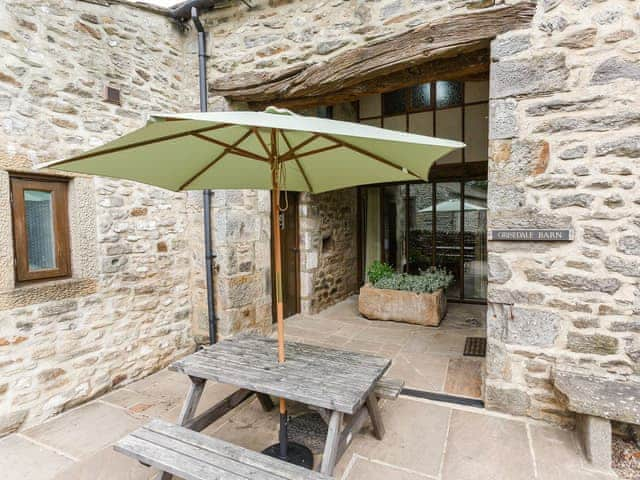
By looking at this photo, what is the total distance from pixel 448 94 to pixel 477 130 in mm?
714

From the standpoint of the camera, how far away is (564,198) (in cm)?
235

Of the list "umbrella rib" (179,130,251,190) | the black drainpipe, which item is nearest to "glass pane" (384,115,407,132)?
the black drainpipe

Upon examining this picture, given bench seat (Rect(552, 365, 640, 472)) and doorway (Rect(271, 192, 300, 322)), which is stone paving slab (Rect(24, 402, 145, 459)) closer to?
doorway (Rect(271, 192, 300, 322))

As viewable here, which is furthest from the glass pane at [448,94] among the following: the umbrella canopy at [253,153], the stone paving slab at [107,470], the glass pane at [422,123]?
the stone paving slab at [107,470]

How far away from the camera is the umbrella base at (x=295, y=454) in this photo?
2113 mm

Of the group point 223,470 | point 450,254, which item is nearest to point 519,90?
point 223,470

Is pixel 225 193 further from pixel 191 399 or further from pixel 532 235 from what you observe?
pixel 532 235

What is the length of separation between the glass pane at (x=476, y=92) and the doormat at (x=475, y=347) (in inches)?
133

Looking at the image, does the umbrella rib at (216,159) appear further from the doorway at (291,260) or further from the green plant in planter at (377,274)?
the green plant in planter at (377,274)

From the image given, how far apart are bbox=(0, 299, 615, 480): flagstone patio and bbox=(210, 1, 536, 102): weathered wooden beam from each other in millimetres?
2725

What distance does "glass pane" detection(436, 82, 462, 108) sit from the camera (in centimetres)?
520

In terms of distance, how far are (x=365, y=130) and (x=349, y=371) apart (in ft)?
4.47

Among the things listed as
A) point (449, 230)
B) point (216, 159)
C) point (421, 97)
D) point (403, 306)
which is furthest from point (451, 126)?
point (216, 159)

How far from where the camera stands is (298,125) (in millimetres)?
1355
